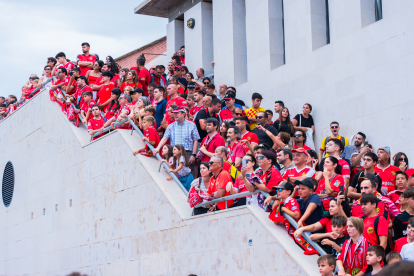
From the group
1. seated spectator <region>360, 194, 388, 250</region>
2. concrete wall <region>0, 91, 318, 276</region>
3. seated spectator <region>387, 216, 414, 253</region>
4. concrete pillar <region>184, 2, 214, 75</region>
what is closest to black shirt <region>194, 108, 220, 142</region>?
concrete wall <region>0, 91, 318, 276</region>

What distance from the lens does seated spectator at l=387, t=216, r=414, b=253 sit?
5.41 m

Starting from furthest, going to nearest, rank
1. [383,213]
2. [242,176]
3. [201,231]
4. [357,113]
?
[357,113]
[201,231]
[242,176]
[383,213]

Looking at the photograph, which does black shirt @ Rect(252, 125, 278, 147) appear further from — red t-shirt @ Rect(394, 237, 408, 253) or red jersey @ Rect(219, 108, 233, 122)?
red t-shirt @ Rect(394, 237, 408, 253)

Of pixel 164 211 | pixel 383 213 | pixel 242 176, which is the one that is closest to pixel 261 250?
pixel 242 176

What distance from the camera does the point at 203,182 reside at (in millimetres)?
8297

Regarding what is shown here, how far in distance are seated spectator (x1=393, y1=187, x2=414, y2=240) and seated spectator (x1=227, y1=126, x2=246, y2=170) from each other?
3447 mm

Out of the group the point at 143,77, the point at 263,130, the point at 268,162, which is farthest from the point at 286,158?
the point at 143,77

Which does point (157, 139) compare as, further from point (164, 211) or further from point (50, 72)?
point (50, 72)

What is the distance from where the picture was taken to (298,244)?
648 cm

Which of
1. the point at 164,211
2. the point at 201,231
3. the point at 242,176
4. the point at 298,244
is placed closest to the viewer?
the point at 298,244

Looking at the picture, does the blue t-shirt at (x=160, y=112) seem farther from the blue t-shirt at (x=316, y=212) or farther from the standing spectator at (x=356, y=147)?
the blue t-shirt at (x=316, y=212)

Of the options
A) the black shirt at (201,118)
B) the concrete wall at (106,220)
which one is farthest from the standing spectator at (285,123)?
the concrete wall at (106,220)

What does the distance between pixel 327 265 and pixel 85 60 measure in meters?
11.2

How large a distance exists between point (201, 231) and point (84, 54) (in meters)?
8.89
